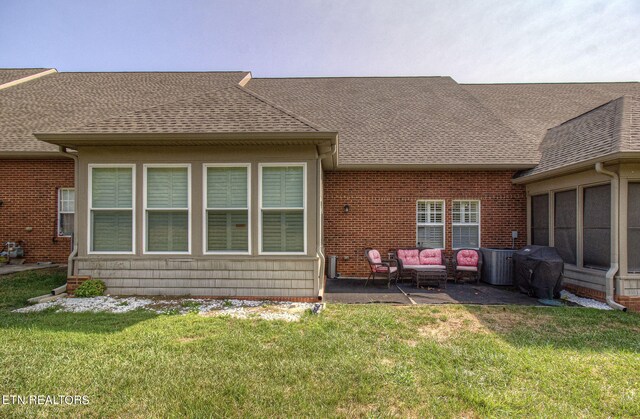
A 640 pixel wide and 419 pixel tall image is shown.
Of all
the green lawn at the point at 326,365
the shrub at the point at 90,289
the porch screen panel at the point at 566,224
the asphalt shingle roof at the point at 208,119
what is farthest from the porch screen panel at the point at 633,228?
the shrub at the point at 90,289

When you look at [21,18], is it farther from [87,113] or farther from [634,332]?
[634,332]

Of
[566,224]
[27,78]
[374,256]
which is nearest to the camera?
[566,224]

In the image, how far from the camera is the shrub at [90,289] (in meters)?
6.35

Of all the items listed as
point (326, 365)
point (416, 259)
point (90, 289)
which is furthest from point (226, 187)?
point (416, 259)

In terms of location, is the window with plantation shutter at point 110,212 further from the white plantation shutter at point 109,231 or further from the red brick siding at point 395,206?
the red brick siding at point 395,206

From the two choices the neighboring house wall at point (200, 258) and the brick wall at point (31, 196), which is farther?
the brick wall at point (31, 196)

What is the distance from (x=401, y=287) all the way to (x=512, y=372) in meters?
4.51

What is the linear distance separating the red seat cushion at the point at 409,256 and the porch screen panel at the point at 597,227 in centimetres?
368

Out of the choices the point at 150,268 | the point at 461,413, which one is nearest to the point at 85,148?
the point at 150,268

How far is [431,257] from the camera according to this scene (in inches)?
345

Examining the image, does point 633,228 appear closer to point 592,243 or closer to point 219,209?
point 592,243

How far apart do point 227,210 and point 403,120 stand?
7.52 metres

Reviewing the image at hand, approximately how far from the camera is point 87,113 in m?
10.9

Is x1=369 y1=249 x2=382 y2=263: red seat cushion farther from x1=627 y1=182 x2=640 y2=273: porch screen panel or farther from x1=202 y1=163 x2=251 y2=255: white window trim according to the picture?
x1=627 y1=182 x2=640 y2=273: porch screen panel
